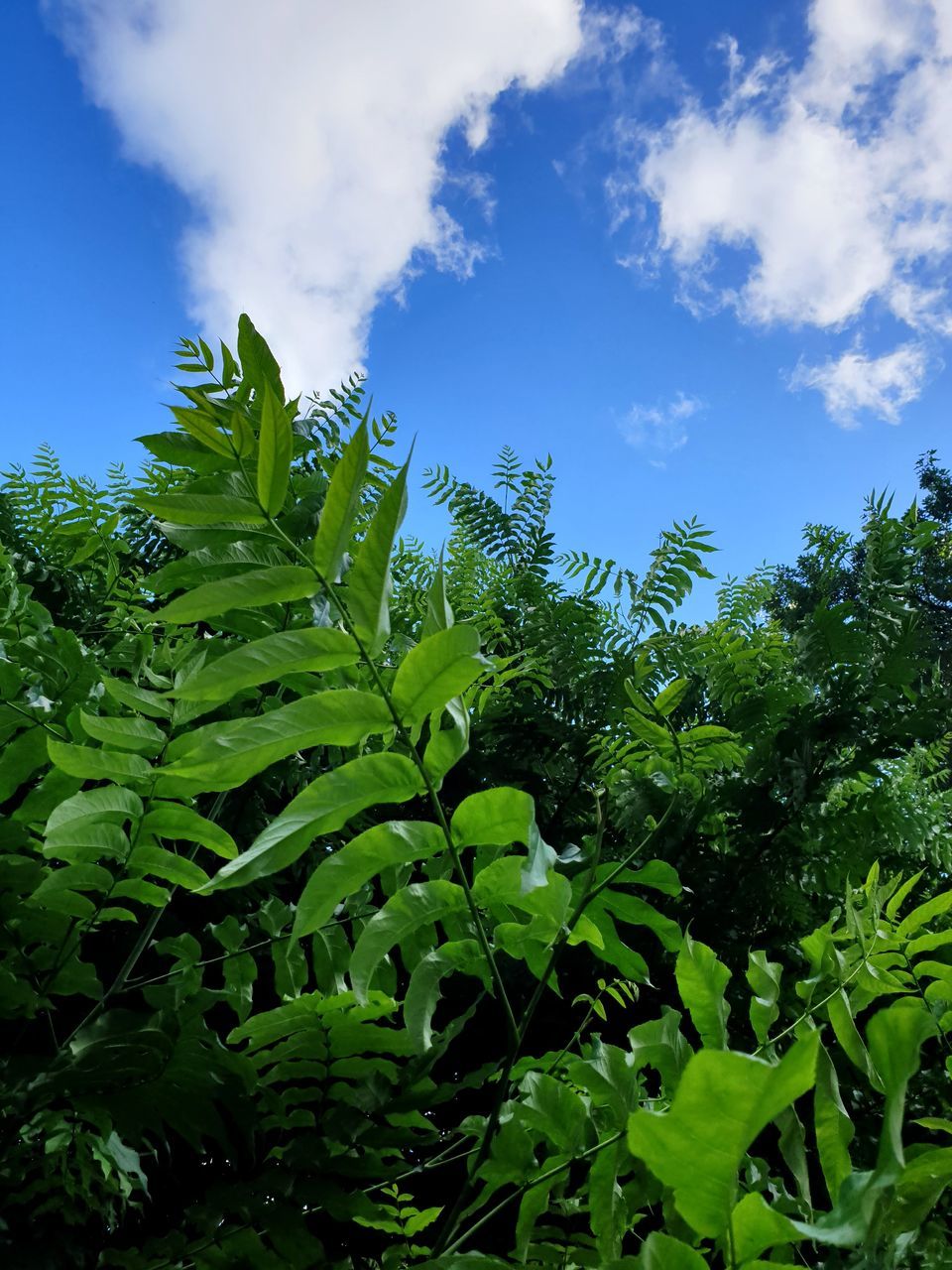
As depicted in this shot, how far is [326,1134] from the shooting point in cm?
103

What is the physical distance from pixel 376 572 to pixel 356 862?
275 mm

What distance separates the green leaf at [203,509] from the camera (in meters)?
0.90

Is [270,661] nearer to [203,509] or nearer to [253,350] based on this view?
[203,509]

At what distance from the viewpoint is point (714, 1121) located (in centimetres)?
49

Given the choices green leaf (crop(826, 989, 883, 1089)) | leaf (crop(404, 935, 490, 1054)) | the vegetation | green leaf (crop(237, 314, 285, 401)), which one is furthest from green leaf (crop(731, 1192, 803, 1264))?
green leaf (crop(237, 314, 285, 401))

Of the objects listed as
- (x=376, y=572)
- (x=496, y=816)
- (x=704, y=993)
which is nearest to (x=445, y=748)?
(x=496, y=816)

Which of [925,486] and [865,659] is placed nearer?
[865,659]

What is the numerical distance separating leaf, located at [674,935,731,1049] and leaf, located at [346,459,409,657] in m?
0.45

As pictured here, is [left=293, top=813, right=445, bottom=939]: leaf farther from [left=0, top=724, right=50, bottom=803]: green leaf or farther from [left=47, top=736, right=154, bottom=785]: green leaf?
[left=0, top=724, right=50, bottom=803]: green leaf

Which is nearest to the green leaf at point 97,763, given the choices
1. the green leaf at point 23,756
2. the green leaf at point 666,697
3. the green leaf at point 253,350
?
the green leaf at point 23,756

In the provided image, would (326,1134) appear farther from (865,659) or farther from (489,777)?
(865,659)

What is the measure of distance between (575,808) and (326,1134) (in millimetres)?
1420

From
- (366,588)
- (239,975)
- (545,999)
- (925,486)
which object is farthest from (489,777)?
(925,486)

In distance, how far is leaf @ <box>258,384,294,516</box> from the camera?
93 centimetres
